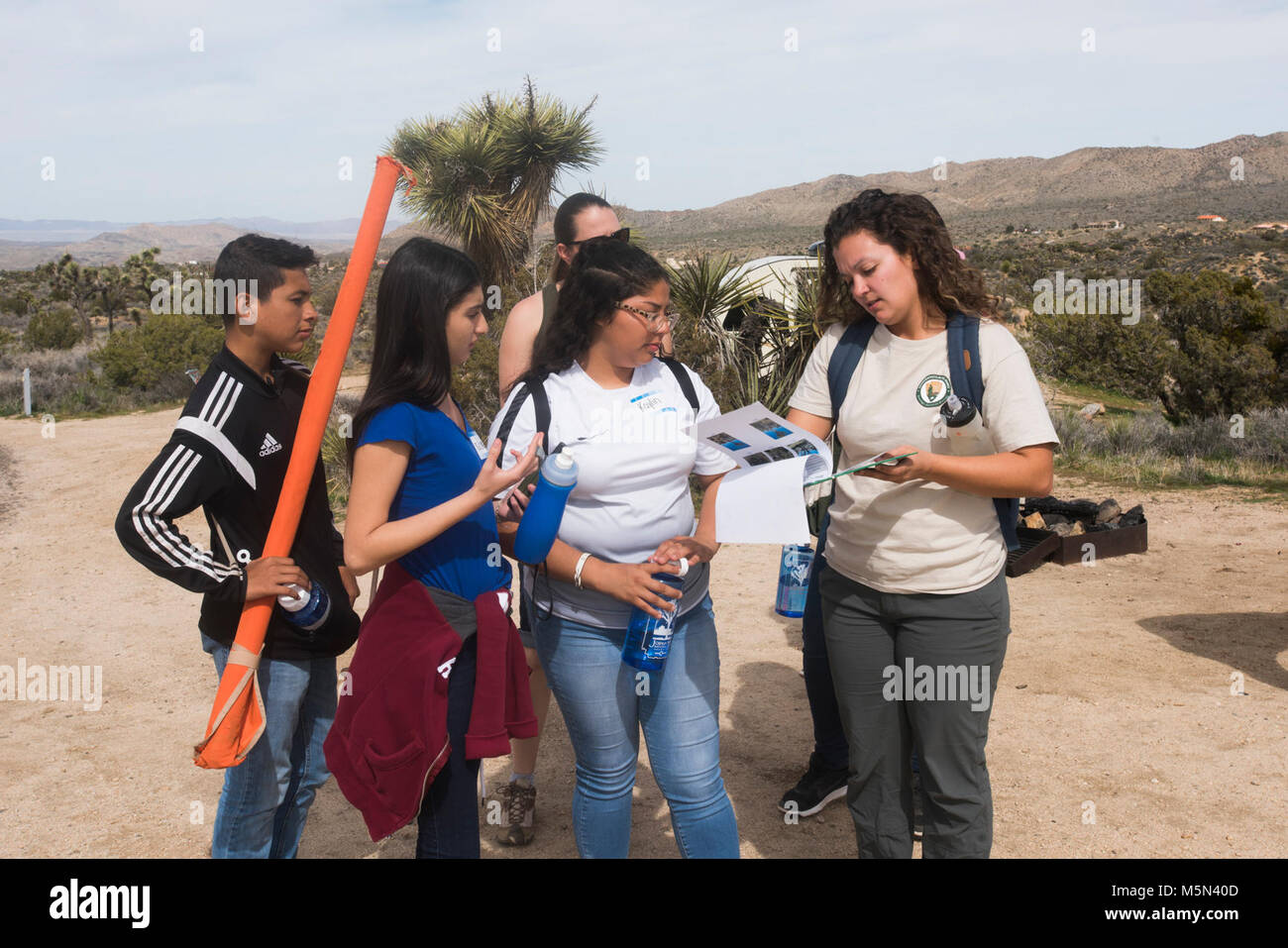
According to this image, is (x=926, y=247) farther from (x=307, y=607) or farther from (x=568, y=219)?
(x=307, y=607)

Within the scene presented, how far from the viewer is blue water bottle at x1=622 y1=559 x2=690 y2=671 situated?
7.59ft

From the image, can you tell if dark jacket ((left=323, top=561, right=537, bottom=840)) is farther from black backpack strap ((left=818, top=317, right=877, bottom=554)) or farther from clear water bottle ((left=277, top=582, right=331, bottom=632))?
black backpack strap ((left=818, top=317, right=877, bottom=554))

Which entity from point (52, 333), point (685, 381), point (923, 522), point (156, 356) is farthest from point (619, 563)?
point (52, 333)

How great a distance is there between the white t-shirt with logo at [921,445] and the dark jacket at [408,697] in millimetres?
956

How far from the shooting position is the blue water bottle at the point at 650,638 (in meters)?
2.31

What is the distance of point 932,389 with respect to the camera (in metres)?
2.48

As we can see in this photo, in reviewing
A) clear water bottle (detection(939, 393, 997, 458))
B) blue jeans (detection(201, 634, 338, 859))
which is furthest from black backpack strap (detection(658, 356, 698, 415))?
blue jeans (detection(201, 634, 338, 859))

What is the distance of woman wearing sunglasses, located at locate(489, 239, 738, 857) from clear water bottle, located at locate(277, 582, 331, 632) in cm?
51

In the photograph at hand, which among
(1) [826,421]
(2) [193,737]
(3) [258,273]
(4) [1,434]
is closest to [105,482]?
(4) [1,434]

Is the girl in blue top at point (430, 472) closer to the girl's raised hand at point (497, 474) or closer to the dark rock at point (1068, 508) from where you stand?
the girl's raised hand at point (497, 474)

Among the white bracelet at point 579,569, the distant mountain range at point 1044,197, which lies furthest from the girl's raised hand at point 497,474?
the distant mountain range at point 1044,197

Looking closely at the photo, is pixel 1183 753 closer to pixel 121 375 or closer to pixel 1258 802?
pixel 1258 802

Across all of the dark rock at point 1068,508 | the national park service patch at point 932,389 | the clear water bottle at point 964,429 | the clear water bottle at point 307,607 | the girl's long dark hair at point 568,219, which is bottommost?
the dark rock at point 1068,508

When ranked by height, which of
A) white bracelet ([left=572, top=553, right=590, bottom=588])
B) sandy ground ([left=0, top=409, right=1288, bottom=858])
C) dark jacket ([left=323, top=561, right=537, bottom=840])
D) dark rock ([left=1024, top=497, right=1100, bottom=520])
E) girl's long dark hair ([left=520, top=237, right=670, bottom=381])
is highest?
girl's long dark hair ([left=520, top=237, right=670, bottom=381])
